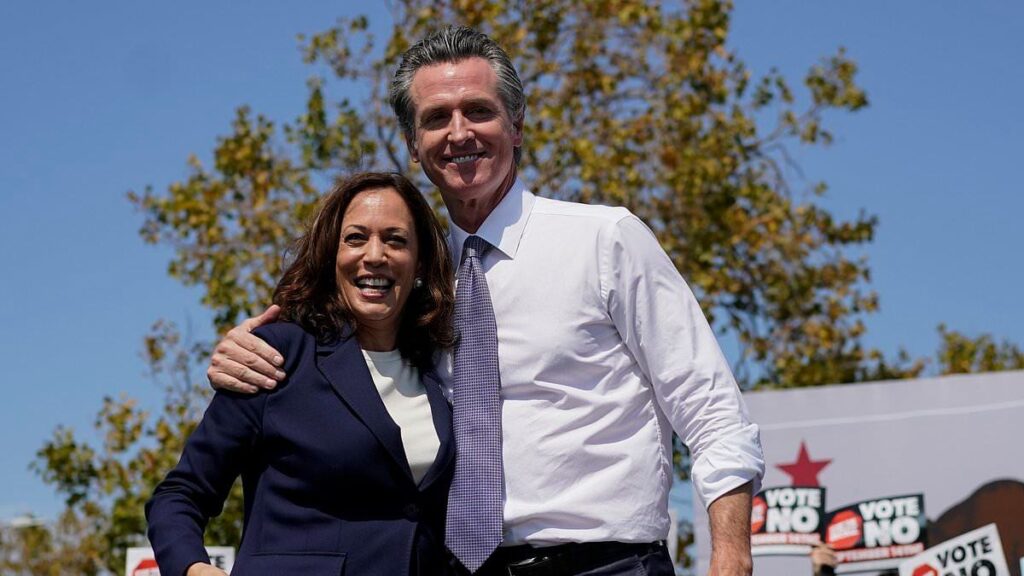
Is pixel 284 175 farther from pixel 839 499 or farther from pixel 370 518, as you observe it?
pixel 370 518

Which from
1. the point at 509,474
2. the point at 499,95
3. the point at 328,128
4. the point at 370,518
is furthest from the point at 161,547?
the point at 328,128

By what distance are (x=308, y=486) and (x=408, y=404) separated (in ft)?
1.06

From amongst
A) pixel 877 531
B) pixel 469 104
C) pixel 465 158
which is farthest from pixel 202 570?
pixel 877 531

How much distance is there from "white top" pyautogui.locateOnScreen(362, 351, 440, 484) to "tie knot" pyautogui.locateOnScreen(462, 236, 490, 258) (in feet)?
0.94

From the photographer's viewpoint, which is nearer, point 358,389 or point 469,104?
point 358,389

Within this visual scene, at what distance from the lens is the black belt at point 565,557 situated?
9.83 ft

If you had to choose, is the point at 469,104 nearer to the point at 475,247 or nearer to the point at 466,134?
the point at 466,134

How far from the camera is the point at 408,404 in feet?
10.4

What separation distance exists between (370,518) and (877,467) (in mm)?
7297

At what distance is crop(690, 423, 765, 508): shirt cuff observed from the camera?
290 cm

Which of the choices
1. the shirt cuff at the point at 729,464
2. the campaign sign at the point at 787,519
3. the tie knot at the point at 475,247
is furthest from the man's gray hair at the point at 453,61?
the campaign sign at the point at 787,519

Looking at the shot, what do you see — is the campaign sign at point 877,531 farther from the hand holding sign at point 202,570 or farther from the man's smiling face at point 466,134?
the hand holding sign at point 202,570

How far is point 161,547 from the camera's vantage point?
9.32ft

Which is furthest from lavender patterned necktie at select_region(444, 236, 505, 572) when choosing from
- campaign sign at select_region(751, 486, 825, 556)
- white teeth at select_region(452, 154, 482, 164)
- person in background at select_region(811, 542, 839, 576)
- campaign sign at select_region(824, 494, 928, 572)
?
campaign sign at select_region(824, 494, 928, 572)
